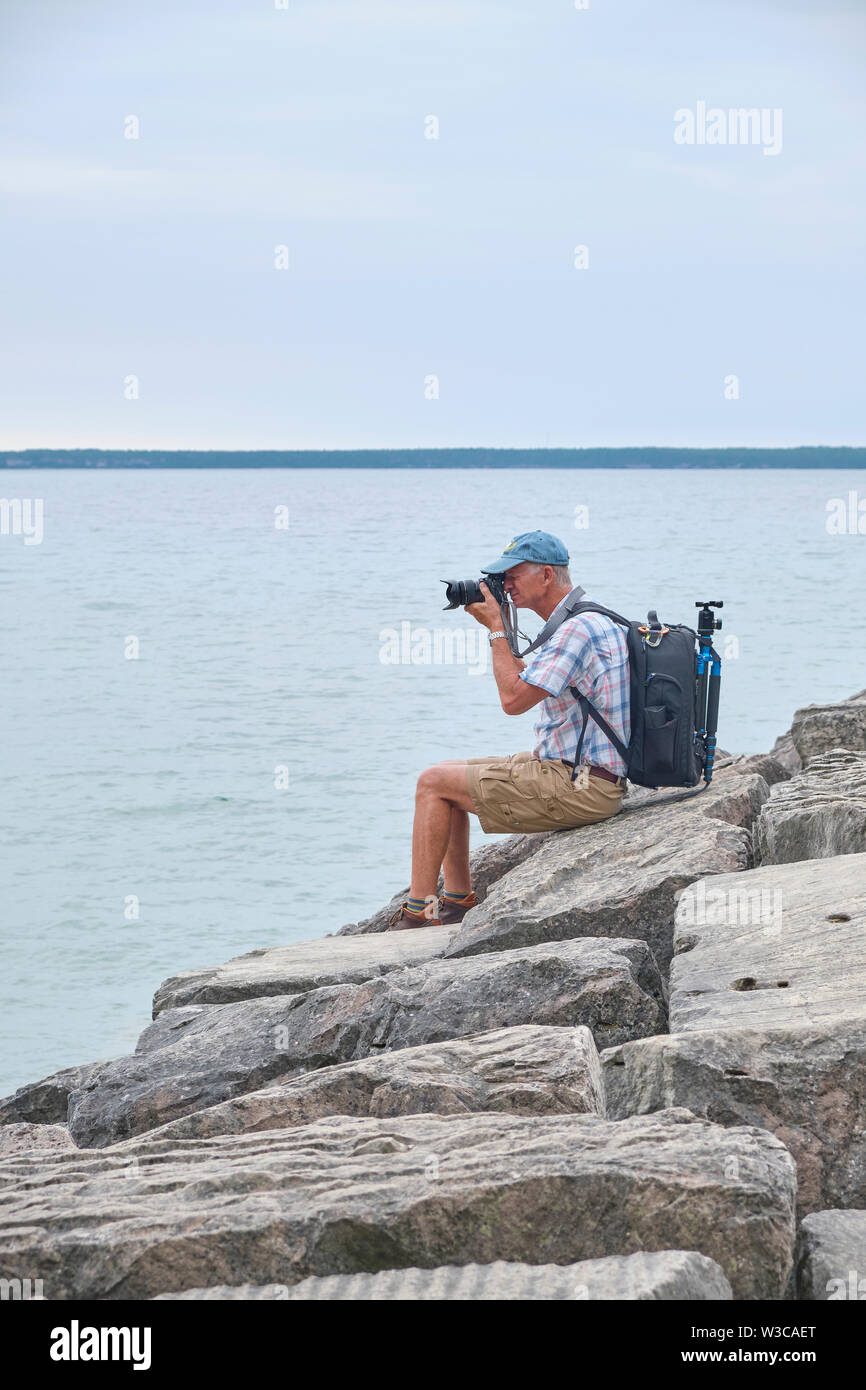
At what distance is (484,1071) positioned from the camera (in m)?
3.89

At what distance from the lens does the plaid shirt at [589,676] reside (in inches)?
238

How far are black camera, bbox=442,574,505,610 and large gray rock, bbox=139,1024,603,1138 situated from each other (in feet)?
8.46

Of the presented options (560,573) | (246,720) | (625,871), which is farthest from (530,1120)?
(246,720)

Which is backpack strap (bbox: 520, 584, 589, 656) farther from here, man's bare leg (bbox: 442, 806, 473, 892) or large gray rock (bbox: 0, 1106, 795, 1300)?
large gray rock (bbox: 0, 1106, 795, 1300)

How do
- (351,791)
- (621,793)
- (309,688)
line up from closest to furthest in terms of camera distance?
1. (621,793)
2. (351,791)
3. (309,688)

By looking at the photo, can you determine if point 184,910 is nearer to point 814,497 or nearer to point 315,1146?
point 315,1146

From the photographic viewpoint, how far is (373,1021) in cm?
480

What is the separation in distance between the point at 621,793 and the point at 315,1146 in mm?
3317

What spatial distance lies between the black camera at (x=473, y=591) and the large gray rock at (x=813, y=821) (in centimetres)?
152

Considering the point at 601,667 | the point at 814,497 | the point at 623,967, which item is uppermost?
the point at 814,497

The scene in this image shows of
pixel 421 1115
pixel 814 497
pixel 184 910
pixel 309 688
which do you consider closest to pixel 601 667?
pixel 421 1115

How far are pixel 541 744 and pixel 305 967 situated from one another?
1479 millimetres

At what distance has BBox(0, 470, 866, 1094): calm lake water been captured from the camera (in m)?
13.0
